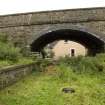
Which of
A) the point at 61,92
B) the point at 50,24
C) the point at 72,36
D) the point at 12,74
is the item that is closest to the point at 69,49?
the point at 72,36

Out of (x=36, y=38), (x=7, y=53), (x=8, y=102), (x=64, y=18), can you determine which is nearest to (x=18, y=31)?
(x=36, y=38)

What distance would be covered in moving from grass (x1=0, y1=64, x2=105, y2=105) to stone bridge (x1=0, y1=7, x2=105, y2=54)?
9.04m

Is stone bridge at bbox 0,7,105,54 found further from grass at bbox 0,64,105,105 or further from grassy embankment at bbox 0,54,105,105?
grass at bbox 0,64,105,105

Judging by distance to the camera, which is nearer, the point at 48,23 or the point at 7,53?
the point at 7,53

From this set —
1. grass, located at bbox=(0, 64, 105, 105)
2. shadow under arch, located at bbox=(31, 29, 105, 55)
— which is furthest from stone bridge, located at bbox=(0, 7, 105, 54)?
grass, located at bbox=(0, 64, 105, 105)

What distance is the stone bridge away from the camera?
21469 millimetres

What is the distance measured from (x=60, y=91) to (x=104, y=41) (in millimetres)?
12035

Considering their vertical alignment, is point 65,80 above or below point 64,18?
below

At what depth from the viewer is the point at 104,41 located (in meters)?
21.4

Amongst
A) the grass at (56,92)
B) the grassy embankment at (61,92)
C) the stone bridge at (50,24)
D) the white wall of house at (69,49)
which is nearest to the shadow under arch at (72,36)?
the stone bridge at (50,24)

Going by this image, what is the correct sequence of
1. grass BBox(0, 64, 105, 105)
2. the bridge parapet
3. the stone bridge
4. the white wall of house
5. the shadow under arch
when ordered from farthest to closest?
1. the white wall of house
2. the shadow under arch
3. the stone bridge
4. the bridge parapet
5. grass BBox(0, 64, 105, 105)

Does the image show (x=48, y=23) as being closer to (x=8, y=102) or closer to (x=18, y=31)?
(x=18, y=31)

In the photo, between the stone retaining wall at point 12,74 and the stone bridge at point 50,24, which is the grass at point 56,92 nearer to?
the stone retaining wall at point 12,74

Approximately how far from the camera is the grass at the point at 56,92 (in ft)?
28.0
